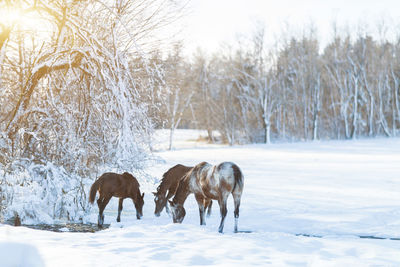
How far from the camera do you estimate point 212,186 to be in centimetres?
748

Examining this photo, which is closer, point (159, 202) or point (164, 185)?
point (159, 202)

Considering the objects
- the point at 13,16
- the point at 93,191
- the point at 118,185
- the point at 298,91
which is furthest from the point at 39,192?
the point at 298,91

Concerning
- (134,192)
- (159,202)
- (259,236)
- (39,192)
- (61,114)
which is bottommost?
(259,236)

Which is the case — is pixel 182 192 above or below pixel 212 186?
below

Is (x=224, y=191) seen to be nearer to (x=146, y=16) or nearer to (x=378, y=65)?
(x=146, y=16)

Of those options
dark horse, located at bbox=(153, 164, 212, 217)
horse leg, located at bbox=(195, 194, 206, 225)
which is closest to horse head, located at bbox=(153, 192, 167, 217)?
dark horse, located at bbox=(153, 164, 212, 217)

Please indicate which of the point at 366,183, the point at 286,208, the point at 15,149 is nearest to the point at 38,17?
the point at 15,149

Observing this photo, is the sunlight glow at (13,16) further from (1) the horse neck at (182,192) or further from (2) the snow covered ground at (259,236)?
(1) the horse neck at (182,192)

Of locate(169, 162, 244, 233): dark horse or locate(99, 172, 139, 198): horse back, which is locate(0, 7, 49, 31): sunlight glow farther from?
locate(169, 162, 244, 233): dark horse

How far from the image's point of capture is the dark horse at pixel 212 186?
7250 mm

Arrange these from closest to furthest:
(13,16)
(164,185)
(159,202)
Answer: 1. (13,16)
2. (159,202)
3. (164,185)

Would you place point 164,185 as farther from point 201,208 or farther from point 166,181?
point 201,208

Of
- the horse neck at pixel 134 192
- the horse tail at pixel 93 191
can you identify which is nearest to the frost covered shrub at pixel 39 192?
the horse tail at pixel 93 191

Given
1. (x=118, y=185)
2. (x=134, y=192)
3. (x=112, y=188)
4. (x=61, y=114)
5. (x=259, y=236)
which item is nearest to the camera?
(x=259, y=236)
